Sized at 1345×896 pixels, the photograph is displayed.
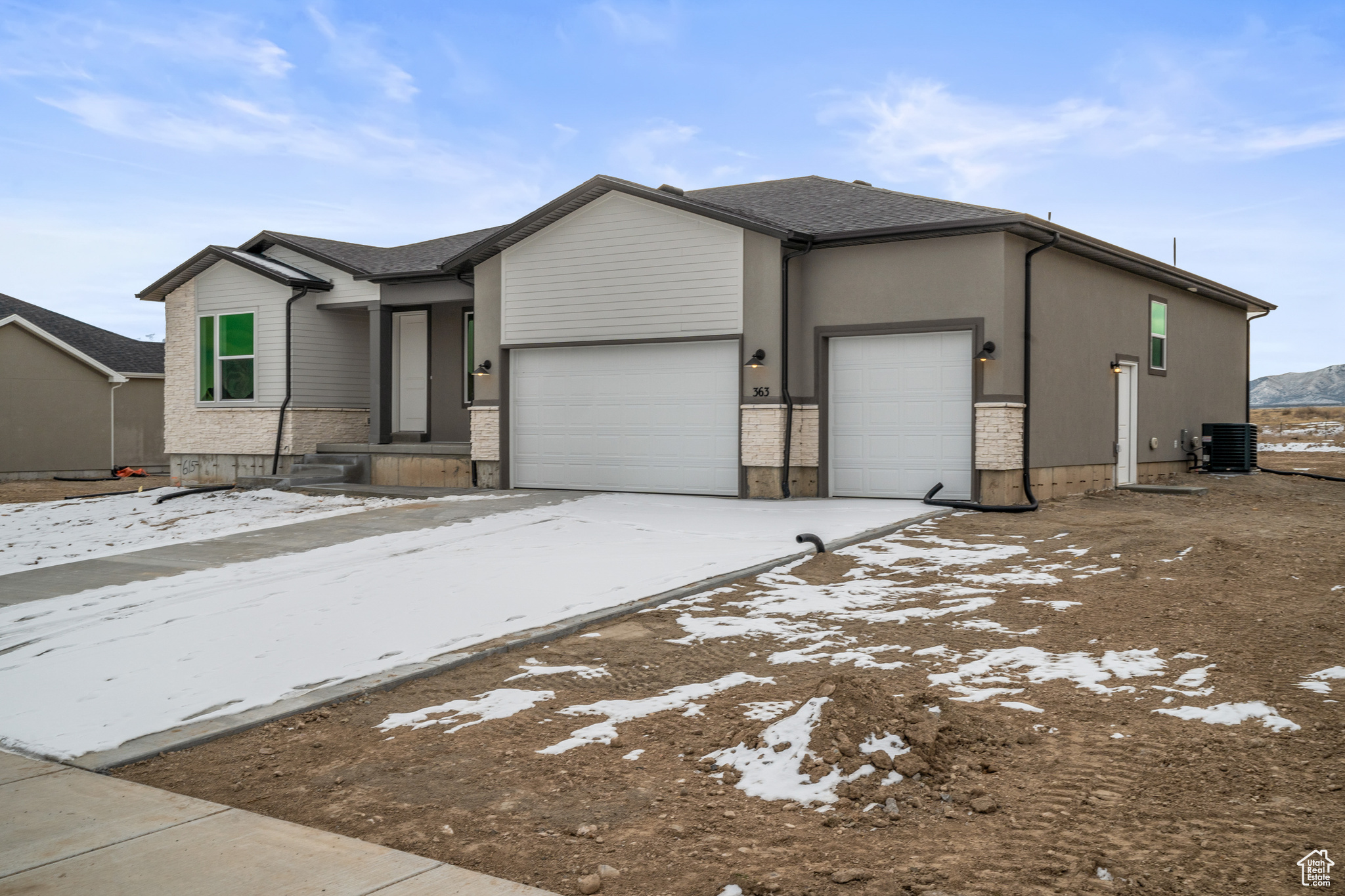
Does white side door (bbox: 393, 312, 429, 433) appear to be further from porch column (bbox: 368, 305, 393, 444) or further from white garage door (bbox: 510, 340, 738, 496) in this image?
white garage door (bbox: 510, 340, 738, 496)

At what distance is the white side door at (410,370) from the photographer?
19.1m

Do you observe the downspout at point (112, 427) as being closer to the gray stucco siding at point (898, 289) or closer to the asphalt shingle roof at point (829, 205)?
the asphalt shingle roof at point (829, 205)

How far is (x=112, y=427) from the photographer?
92.5 feet

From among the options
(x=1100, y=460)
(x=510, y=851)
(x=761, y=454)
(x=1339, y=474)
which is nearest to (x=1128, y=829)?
(x=510, y=851)

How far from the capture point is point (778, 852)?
11.1 feet

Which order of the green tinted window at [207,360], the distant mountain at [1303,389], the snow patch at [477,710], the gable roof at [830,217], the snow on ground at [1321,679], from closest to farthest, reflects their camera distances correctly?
the snow on ground at [1321,679], the snow patch at [477,710], the gable roof at [830,217], the green tinted window at [207,360], the distant mountain at [1303,389]

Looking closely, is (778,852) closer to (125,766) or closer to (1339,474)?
(125,766)

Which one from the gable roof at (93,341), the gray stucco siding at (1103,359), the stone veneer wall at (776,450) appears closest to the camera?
the stone veneer wall at (776,450)

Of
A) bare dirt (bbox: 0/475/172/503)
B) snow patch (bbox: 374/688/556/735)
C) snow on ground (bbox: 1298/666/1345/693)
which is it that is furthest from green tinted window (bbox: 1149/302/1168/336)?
bare dirt (bbox: 0/475/172/503)

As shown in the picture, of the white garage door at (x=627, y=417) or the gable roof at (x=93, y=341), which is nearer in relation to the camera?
the white garage door at (x=627, y=417)

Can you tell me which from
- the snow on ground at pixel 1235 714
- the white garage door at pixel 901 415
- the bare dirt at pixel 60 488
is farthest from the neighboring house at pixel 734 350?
the snow on ground at pixel 1235 714

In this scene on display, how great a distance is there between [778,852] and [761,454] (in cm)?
1085

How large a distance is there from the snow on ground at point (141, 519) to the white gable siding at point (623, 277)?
310cm

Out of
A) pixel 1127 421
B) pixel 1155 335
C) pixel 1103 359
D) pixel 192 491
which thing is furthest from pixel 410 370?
pixel 1155 335
